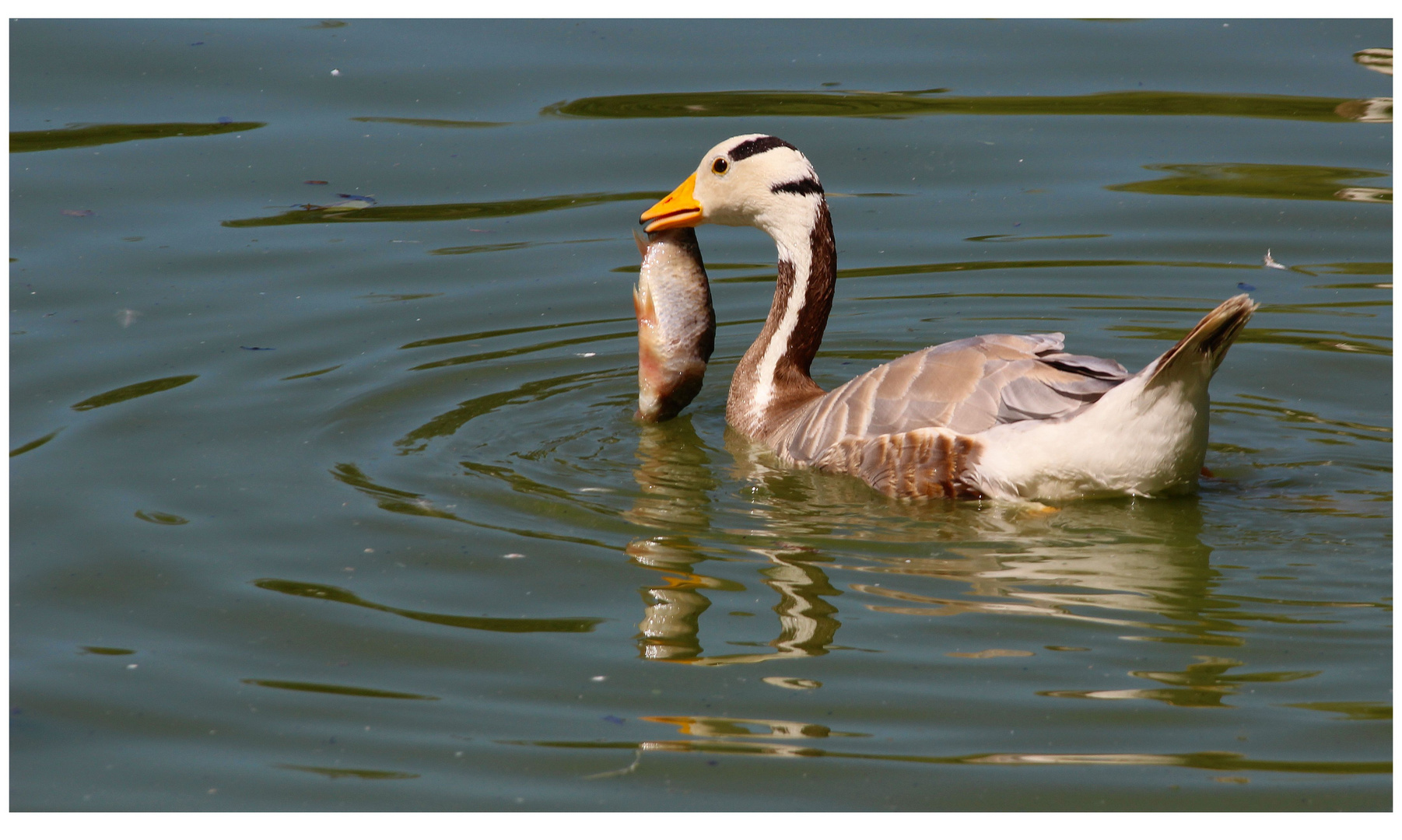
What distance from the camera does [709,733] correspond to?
539 cm

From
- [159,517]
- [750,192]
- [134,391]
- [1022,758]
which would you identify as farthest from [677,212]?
[1022,758]

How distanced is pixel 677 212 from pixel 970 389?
6.59 ft

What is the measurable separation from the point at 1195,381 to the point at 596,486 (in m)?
→ 2.71

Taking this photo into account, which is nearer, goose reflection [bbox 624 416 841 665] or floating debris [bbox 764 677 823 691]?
floating debris [bbox 764 677 823 691]

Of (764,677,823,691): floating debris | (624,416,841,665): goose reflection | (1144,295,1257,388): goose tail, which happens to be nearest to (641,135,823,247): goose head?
(624,416,841,665): goose reflection

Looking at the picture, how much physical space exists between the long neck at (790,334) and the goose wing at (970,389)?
0.55m

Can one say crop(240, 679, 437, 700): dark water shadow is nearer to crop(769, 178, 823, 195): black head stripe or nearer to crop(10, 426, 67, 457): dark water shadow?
crop(10, 426, 67, 457): dark water shadow

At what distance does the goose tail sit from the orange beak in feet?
9.32

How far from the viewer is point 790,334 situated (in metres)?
8.54

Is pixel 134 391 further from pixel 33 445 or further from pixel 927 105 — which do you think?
pixel 927 105

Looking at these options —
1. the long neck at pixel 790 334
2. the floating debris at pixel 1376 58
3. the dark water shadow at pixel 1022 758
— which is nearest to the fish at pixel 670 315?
the long neck at pixel 790 334

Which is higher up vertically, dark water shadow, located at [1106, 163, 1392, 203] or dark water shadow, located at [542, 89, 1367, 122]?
dark water shadow, located at [542, 89, 1367, 122]

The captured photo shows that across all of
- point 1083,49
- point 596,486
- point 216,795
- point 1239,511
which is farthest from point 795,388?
point 1083,49

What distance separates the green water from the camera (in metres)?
5.34
